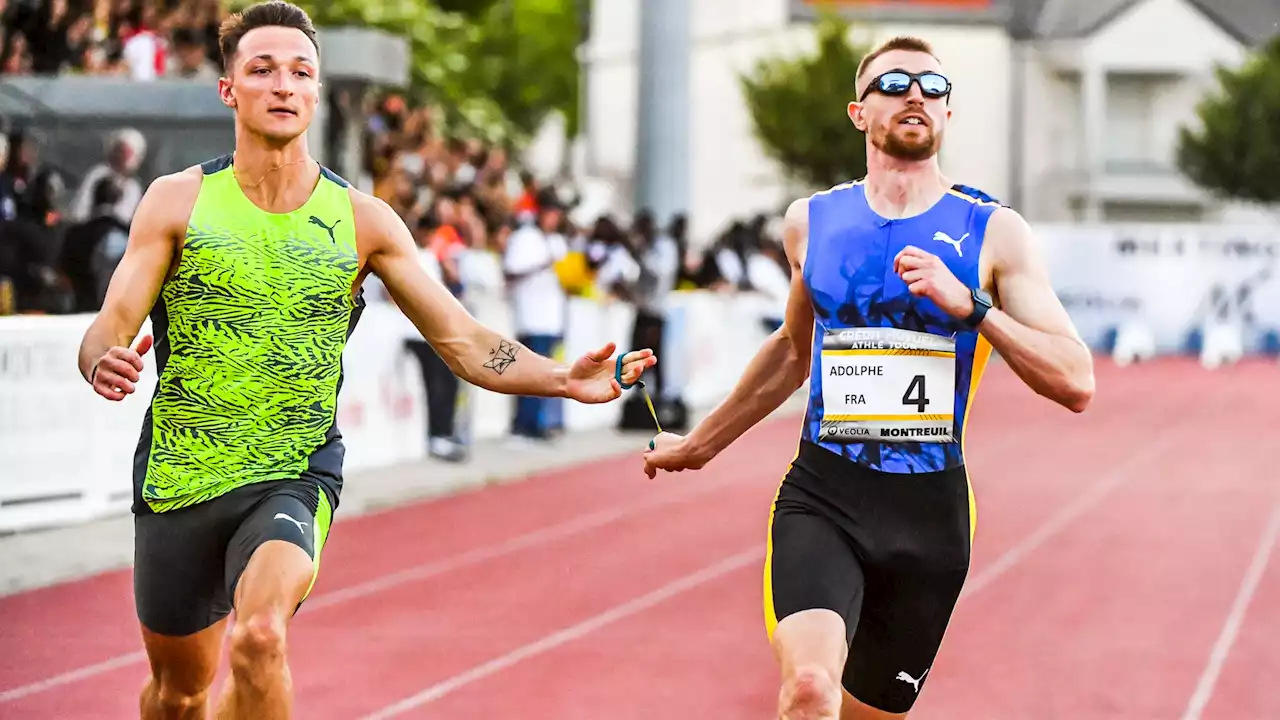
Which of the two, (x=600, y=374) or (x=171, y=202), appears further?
(x=600, y=374)

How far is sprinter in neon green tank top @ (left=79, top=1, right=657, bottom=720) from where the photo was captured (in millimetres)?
5234

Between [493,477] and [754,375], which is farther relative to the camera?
[493,477]

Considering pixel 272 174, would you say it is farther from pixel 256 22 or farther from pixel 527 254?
pixel 527 254

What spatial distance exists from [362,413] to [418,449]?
1282 millimetres

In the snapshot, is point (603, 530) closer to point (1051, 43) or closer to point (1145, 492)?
point (1145, 492)

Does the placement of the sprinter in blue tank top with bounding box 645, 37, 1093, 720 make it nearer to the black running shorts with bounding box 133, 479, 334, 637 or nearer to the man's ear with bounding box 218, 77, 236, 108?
the black running shorts with bounding box 133, 479, 334, 637

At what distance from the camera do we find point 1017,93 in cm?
5688

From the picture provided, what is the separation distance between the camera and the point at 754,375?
5.62 metres

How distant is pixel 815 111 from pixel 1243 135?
36.3 feet

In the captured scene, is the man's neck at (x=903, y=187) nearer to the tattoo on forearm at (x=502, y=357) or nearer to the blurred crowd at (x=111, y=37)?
the tattoo on forearm at (x=502, y=357)

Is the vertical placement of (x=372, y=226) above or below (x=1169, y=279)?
above

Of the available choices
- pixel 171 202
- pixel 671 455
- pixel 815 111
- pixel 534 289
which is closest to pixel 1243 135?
pixel 815 111

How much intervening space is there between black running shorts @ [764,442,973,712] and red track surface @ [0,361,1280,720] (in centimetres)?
272

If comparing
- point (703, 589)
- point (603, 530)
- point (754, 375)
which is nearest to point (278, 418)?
point (754, 375)
